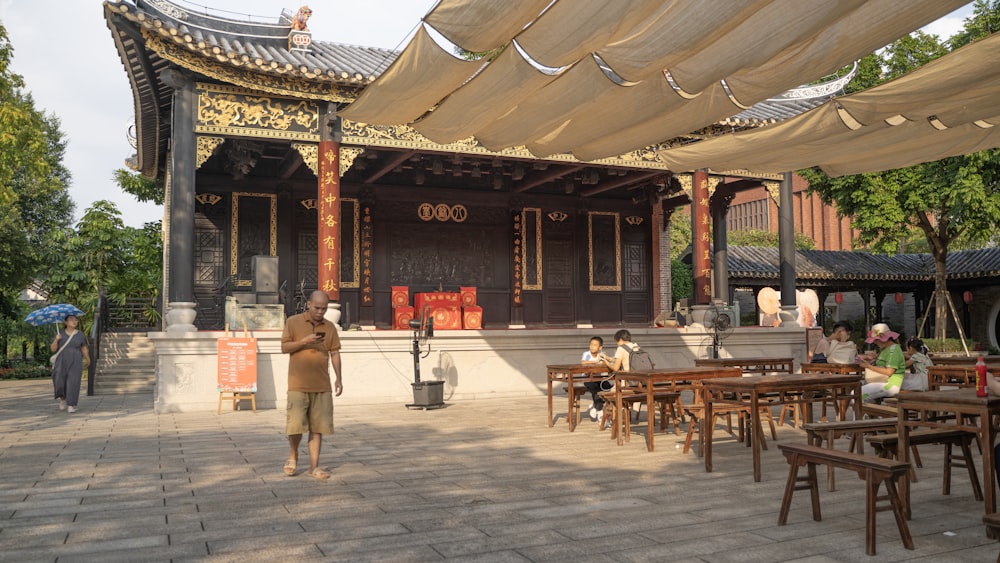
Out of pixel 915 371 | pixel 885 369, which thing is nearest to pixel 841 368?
pixel 915 371

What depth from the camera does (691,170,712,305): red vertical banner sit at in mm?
13906

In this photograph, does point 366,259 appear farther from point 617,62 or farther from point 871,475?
point 871,475

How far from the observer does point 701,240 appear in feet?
46.1

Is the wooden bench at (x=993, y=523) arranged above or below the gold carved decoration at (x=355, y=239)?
below

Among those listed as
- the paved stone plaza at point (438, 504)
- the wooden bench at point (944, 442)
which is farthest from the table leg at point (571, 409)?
the wooden bench at point (944, 442)

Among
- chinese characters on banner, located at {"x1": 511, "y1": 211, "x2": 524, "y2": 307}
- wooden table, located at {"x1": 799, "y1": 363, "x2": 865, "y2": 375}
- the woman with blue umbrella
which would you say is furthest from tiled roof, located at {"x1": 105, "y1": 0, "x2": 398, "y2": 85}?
wooden table, located at {"x1": 799, "y1": 363, "x2": 865, "y2": 375}

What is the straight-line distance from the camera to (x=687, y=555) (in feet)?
12.3

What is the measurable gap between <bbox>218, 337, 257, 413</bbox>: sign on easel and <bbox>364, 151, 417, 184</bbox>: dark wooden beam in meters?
4.31

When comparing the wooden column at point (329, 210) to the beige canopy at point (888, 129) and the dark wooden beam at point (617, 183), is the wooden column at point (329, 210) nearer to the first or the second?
the beige canopy at point (888, 129)

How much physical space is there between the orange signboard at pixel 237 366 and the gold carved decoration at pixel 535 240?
280 inches

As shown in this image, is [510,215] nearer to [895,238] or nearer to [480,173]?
[480,173]

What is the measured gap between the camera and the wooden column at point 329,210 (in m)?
11.7

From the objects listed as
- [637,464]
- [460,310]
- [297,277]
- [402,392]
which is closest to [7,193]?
[297,277]

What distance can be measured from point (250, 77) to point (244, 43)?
0.92 metres
